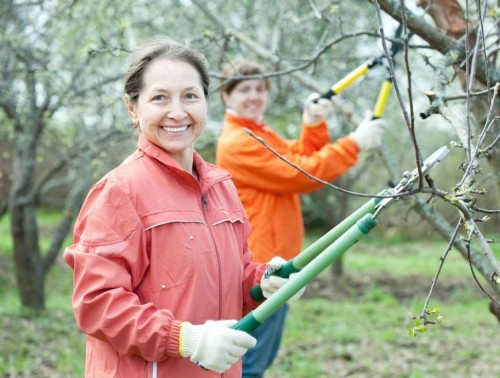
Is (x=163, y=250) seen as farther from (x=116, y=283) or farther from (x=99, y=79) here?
(x=99, y=79)

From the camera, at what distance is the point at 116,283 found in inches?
84.0

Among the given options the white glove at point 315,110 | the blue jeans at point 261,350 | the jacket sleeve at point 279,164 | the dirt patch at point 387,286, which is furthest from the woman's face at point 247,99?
the dirt patch at point 387,286

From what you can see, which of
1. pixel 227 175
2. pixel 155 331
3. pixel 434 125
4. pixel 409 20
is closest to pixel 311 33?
pixel 434 125

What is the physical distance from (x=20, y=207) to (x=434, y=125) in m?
7.28

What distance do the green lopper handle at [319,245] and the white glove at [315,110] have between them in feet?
6.06

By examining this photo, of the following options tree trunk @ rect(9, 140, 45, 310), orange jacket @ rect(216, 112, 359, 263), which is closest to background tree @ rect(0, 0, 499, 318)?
tree trunk @ rect(9, 140, 45, 310)

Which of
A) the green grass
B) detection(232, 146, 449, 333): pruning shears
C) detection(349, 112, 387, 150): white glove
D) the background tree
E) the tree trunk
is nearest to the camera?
detection(232, 146, 449, 333): pruning shears

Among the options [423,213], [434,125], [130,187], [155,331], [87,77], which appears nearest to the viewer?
[155,331]

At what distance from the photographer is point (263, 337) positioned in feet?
13.2

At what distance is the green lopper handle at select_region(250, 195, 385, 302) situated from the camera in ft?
7.32

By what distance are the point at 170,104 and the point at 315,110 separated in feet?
6.46

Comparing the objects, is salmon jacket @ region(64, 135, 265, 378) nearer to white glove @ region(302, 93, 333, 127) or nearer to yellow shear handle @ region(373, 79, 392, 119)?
yellow shear handle @ region(373, 79, 392, 119)

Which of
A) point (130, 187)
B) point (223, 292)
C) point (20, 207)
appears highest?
point (20, 207)

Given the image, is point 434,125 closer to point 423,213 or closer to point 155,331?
point 423,213
